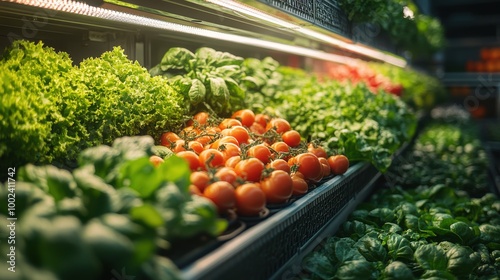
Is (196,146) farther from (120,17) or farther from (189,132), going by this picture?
(120,17)

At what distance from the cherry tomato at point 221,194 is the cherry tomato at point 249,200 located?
0.11ft

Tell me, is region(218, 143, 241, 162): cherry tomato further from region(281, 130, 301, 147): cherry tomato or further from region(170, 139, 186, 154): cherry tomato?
region(281, 130, 301, 147): cherry tomato

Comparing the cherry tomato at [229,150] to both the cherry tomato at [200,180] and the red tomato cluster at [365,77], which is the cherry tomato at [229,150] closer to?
the cherry tomato at [200,180]

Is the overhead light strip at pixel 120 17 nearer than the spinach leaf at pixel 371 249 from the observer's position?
Yes

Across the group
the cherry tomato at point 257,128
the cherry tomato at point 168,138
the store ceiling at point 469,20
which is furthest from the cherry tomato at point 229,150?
the store ceiling at point 469,20

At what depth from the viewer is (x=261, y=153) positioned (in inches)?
92.6

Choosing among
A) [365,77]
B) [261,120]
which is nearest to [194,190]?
[261,120]

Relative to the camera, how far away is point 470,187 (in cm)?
432

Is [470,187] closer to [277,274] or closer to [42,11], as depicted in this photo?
[277,274]

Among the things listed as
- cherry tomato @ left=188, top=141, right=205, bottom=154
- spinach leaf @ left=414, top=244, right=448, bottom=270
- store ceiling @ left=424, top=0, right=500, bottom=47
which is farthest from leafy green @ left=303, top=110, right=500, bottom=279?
store ceiling @ left=424, top=0, right=500, bottom=47

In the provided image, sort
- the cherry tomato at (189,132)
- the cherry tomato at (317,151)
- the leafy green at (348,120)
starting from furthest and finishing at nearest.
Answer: the leafy green at (348,120)
the cherry tomato at (317,151)
the cherry tomato at (189,132)

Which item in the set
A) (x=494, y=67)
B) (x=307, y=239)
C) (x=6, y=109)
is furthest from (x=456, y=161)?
(x=494, y=67)

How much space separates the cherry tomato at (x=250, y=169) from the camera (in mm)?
2043

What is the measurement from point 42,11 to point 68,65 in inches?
11.0
